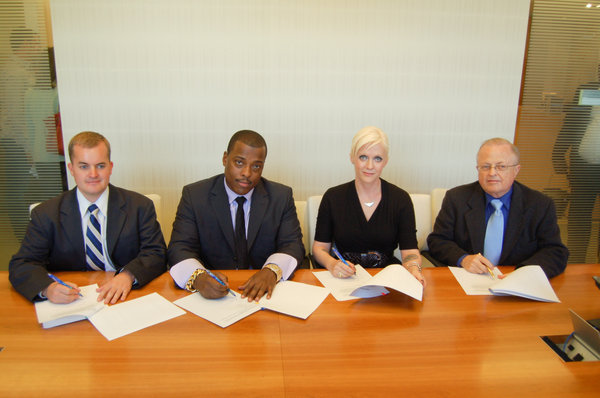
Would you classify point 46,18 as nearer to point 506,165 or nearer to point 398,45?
point 398,45

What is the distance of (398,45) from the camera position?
3.13m

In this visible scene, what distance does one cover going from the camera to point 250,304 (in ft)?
5.17

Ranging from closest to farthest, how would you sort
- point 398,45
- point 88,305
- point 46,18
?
point 88,305 < point 46,18 < point 398,45

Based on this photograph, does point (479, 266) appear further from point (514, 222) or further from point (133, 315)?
point (133, 315)

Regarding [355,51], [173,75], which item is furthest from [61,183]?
[355,51]

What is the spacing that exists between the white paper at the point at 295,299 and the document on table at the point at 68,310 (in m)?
0.65

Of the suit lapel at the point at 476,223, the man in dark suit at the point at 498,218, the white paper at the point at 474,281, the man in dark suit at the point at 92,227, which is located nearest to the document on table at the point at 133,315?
the man in dark suit at the point at 92,227

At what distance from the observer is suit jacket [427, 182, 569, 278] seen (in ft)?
7.17

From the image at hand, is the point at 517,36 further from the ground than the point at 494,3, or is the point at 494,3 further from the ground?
→ the point at 494,3

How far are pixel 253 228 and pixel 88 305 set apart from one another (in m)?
0.92

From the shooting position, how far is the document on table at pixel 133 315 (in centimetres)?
139

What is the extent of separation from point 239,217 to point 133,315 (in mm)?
855

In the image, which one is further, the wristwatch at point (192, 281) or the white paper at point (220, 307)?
the wristwatch at point (192, 281)

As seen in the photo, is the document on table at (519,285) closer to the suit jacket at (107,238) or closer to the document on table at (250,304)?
the document on table at (250,304)
